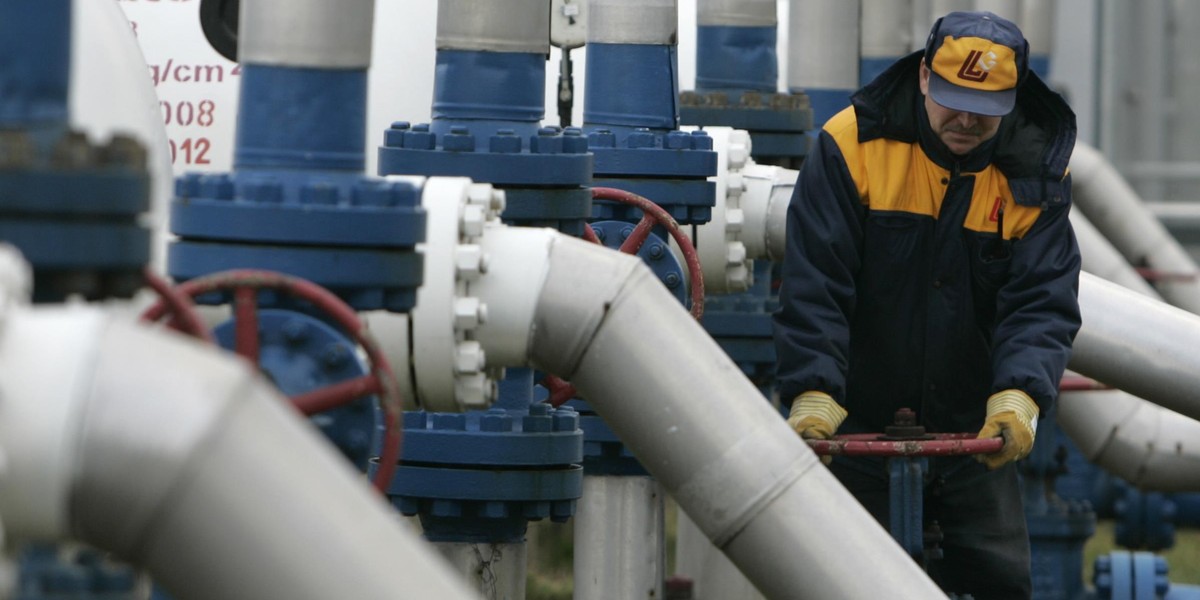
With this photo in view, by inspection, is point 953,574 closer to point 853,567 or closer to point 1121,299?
point 1121,299

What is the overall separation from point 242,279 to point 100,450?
0.77 m

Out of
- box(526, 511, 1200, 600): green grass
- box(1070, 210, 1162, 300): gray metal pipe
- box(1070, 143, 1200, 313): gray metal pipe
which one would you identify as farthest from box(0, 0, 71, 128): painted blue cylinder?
box(1070, 143, 1200, 313): gray metal pipe

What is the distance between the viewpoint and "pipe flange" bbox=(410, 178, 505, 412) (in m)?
3.38

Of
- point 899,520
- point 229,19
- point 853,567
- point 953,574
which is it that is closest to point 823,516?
point 853,567

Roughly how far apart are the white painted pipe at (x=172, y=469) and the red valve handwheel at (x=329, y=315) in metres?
0.51

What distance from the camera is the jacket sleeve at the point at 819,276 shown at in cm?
448

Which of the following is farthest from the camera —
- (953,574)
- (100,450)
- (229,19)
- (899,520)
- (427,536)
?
(229,19)

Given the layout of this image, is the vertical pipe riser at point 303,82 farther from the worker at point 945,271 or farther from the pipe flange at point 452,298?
the worker at point 945,271

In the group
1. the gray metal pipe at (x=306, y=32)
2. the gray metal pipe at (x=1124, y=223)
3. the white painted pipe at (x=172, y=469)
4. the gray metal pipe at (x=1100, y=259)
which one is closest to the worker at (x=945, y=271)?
the gray metal pipe at (x=306, y=32)

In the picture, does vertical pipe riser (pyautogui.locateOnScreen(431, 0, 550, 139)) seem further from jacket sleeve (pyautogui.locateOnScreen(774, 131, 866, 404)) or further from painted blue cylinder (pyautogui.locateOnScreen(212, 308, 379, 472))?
painted blue cylinder (pyautogui.locateOnScreen(212, 308, 379, 472))

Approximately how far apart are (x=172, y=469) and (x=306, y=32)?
1.16m

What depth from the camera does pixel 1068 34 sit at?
1514 cm

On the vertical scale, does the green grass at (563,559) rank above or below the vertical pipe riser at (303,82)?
below

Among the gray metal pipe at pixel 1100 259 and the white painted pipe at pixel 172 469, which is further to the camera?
the gray metal pipe at pixel 1100 259
